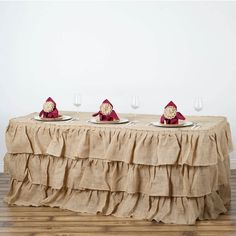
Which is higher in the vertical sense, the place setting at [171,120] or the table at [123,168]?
the place setting at [171,120]

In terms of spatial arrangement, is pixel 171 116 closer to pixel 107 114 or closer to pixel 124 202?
pixel 107 114

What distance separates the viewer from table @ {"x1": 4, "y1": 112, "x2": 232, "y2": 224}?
3.47 meters

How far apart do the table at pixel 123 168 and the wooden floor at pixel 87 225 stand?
0.23ft

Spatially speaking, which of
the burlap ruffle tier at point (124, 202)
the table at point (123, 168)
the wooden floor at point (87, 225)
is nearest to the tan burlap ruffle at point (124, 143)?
the table at point (123, 168)

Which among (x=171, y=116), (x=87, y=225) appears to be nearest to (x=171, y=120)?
(x=171, y=116)

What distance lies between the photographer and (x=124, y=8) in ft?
16.2

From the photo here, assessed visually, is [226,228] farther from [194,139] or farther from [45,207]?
[45,207]

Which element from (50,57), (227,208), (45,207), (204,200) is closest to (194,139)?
(204,200)

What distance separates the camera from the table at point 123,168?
3.47 m

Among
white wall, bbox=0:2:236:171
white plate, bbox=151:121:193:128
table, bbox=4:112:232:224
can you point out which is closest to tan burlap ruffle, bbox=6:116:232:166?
table, bbox=4:112:232:224

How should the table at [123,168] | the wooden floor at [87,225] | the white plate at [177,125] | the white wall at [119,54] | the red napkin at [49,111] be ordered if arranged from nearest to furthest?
the wooden floor at [87,225] → the table at [123,168] → the white plate at [177,125] → the red napkin at [49,111] → the white wall at [119,54]

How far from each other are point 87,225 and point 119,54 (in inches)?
77.1

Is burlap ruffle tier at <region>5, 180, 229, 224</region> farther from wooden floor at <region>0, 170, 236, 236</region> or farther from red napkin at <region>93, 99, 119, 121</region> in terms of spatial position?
red napkin at <region>93, 99, 119, 121</region>

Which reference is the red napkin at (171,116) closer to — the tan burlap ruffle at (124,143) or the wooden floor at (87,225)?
the tan burlap ruffle at (124,143)
